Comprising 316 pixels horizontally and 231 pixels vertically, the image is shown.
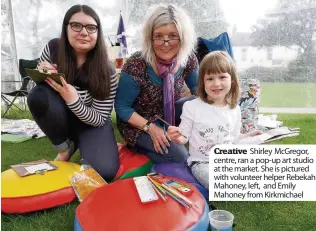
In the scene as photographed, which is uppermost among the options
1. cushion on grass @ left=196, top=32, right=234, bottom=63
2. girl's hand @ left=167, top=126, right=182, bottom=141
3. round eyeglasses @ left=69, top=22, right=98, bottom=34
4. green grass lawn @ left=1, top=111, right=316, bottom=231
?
round eyeglasses @ left=69, top=22, right=98, bottom=34

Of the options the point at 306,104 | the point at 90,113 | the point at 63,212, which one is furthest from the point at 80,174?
the point at 306,104

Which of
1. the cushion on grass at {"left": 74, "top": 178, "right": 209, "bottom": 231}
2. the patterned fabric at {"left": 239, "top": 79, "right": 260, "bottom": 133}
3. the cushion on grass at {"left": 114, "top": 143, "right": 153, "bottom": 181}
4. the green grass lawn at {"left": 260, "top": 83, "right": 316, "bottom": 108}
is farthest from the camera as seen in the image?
the green grass lawn at {"left": 260, "top": 83, "right": 316, "bottom": 108}

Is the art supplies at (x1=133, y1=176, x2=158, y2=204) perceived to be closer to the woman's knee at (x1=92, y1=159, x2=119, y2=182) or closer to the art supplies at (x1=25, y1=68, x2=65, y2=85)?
the woman's knee at (x1=92, y1=159, x2=119, y2=182)

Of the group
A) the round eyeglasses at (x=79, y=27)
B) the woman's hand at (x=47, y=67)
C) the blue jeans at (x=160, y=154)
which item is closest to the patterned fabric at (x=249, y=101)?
the blue jeans at (x=160, y=154)

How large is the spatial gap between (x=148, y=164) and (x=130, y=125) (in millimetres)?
228

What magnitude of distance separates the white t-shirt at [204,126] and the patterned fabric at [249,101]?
2.83 ft

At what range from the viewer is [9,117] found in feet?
11.4

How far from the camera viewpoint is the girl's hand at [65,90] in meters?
1.45

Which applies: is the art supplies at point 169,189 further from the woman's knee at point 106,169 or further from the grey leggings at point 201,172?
the woman's knee at point 106,169

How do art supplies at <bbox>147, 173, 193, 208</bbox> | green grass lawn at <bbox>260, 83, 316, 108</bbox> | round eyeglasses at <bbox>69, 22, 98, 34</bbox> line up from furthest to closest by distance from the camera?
1. green grass lawn at <bbox>260, 83, 316, 108</bbox>
2. round eyeglasses at <bbox>69, 22, 98, 34</bbox>
3. art supplies at <bbox>147, 173, 193, 208</bbox>

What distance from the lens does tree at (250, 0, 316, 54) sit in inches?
138

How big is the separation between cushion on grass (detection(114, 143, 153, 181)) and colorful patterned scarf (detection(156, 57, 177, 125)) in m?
0.25

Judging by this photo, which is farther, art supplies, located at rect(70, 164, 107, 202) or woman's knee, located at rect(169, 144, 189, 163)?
woman's knee, located at rect(169, 144, 189, 163)

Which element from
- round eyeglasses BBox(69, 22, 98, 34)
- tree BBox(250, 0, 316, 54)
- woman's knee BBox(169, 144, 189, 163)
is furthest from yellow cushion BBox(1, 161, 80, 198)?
tree BBox(250, 0, 316, 54)
